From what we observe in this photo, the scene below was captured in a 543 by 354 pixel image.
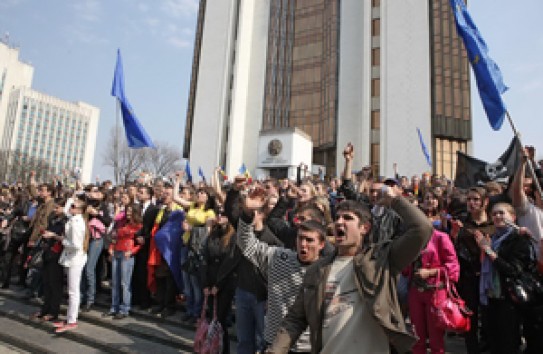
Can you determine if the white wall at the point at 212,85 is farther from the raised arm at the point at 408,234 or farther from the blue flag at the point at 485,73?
the raised arm at the point at 408,234

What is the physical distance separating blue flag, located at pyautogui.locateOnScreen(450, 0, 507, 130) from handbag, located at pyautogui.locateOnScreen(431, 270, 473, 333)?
8.90ft

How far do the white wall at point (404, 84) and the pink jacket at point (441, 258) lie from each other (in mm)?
23809

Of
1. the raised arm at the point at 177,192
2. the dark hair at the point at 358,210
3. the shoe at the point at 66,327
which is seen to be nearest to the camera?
the dark hair at the point at 358,210

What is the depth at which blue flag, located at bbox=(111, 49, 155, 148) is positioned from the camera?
9.13m

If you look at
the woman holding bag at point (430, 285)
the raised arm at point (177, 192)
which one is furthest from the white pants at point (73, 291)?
the woman holding bag at point (430, 285)

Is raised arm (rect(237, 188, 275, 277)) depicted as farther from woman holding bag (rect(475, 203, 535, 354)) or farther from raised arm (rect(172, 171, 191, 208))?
raised arm (rect(172, 171, 191, 208))

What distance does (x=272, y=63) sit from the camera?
37.6 meters

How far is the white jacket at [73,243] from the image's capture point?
647cm

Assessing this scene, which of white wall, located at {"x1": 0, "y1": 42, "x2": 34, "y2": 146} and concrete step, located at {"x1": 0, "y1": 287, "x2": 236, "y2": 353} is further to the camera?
white wall, located at {"x1": 0, "y1": 42, "x2": 34, "y2": 146}

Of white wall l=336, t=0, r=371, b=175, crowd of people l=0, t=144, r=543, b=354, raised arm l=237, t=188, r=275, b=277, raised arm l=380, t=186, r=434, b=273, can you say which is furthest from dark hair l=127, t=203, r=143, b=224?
white wall l=336, t=0, r=371, b=175

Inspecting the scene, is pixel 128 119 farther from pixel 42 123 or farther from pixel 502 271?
pixel 42 123

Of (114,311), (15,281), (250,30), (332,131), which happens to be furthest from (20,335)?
(250,30)

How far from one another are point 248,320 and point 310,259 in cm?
148

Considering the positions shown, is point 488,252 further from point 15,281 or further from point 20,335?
point 15,281
